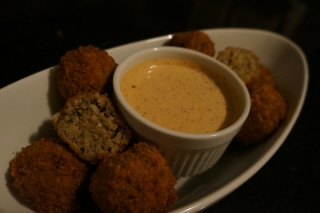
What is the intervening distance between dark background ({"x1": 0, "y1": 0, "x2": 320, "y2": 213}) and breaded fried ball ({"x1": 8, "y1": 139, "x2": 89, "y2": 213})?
0.57 meters

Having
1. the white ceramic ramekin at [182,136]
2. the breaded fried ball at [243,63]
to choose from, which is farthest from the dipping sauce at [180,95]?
the breaded fried ball at [243,63]

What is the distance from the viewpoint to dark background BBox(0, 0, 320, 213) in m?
1.55

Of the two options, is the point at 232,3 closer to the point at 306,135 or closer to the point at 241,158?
the point at 306,135

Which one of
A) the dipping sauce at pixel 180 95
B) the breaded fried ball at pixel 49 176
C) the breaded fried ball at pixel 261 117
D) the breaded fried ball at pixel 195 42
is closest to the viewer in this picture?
the breaded fried ball at pixel 49 176

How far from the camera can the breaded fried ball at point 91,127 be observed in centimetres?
119

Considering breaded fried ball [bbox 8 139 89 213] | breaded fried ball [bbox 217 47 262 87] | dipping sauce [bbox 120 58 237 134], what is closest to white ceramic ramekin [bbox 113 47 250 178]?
dipping sauce [bbox 120 58 237 134]

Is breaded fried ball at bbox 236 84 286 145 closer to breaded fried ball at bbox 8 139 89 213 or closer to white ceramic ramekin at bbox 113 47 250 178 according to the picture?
white ceramic ramekin at bbox 113 47 250 178

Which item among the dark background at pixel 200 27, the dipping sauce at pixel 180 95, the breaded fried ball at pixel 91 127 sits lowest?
the dark background at pixel 200 27

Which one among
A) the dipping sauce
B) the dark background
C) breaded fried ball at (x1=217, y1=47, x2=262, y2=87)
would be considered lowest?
the dark background

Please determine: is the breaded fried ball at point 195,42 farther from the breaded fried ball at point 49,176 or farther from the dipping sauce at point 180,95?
the breaded fried ball at point 49,176

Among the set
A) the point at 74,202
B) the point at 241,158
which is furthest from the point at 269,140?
the point at 74,202

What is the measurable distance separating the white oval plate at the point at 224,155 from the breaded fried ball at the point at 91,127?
0.19 m

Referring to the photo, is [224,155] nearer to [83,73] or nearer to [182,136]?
[182,136]

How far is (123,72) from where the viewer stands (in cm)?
143
